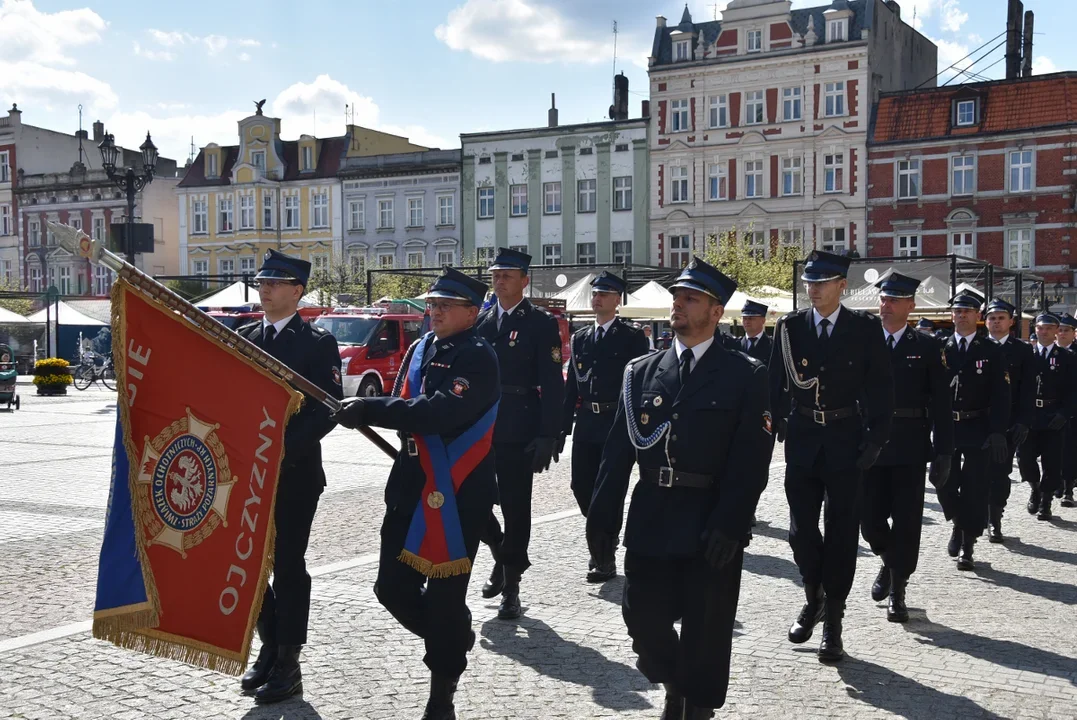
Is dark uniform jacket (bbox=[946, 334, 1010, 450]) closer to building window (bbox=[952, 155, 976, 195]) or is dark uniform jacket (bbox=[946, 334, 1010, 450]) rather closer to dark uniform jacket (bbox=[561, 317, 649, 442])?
dark uniform jacket (bbox=[561, 317, 649, 442])

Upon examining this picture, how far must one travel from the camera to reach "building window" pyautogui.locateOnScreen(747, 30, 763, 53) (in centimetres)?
4991

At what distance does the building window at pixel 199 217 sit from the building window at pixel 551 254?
63.7 ft

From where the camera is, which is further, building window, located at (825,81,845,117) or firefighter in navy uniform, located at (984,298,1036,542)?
building window, located at (825,81,845,117)

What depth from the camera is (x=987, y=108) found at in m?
46.1

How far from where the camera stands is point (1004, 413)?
9.14 meters

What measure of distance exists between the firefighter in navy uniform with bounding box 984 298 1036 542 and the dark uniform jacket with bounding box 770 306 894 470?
4033 mm

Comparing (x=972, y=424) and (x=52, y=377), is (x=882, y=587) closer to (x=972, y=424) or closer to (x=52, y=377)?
(x=972, y=424)

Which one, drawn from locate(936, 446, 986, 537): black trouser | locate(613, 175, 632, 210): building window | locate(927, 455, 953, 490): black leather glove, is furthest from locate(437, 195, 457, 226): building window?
locate(927, 455, 953, 490): black leather glove

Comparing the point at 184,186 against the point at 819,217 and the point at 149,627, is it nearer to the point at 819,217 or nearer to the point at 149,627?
the point at 819,217

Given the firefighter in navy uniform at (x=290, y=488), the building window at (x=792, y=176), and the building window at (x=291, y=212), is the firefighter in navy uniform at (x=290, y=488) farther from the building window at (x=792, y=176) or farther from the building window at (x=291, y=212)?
the building window at (x=291, y=212)

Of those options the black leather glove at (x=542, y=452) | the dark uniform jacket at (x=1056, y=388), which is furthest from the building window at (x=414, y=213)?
the black leather glove at (x=542, y=452)

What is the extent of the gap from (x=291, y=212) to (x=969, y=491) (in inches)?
2141

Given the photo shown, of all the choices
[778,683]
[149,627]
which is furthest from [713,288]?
[149,627]

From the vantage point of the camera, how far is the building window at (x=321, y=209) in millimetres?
59434
